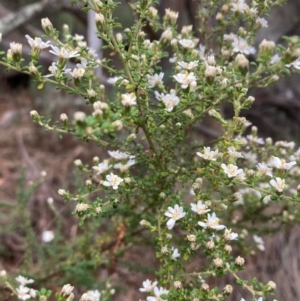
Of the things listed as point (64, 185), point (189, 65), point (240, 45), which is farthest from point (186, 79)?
point (64, 185)

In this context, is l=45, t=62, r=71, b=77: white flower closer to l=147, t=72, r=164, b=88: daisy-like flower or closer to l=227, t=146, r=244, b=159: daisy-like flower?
l=147, t=72, r=164, b=88: daisy-like flower

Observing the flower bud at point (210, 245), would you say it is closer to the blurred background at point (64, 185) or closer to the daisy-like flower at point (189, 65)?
the daisy-like flower at point (189, 65)

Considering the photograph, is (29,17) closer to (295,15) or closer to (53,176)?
(53,176)

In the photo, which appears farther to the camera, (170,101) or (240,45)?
(240,45)

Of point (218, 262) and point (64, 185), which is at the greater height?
point (64, 185)

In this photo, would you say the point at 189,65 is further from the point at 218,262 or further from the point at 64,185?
the point at 64,185

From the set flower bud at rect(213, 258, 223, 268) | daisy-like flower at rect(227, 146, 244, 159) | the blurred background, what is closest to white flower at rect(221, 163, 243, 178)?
daisy-like flower at rect(227, 146, 244, 159)

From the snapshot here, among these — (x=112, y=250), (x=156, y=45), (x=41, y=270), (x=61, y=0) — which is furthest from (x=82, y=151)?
(x=156, y=45)

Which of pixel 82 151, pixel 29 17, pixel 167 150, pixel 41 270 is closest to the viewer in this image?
pixel 167 150
